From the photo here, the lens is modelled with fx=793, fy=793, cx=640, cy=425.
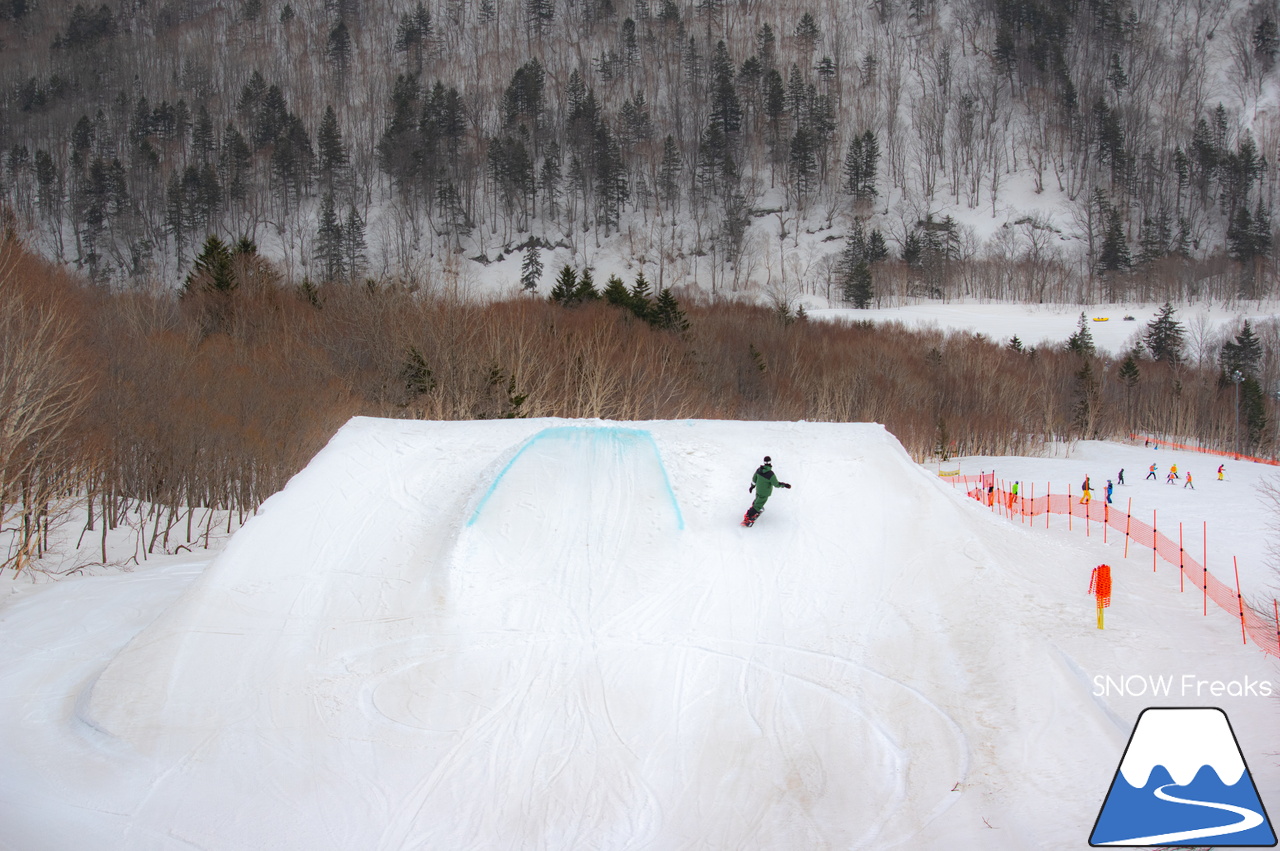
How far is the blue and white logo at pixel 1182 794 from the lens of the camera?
7.39 metres

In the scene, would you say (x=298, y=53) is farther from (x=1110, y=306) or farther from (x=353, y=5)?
(x=1110, y=306)

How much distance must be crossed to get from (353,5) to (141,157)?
2285 inches

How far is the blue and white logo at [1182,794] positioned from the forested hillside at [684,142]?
83.0 meters

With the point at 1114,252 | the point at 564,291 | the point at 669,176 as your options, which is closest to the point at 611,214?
the point at 669,176

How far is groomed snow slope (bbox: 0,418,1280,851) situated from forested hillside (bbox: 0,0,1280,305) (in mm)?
73843

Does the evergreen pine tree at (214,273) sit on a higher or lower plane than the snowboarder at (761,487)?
higher

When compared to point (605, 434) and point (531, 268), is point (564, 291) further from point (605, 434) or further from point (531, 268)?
point (531, 268)

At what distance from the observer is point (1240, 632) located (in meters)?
13.7

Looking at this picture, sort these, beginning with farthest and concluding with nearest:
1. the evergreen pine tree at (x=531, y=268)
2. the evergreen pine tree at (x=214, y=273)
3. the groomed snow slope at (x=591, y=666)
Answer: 1. the evergreen pine tree at (x=531, y=268)
2. the evergreen pine tree at (x=214, y=273)
3. the groomed snow slope at (x=591, y=666)

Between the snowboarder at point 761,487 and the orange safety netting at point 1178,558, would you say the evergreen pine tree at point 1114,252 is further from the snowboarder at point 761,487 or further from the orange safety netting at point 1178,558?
the snowboarder at point 761,487

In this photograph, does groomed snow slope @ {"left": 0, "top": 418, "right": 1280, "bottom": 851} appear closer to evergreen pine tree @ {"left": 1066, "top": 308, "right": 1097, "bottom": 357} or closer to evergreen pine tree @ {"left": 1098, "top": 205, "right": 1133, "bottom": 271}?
evergreen pine tree @ {"left": 1066, "top": 308, "right": 1097, "bottom": 357}

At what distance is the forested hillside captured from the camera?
4117 inches

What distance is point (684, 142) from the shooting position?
121562 mm

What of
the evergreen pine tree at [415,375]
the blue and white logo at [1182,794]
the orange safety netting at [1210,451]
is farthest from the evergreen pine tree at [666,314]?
the blue and white logo at [1182,794]
